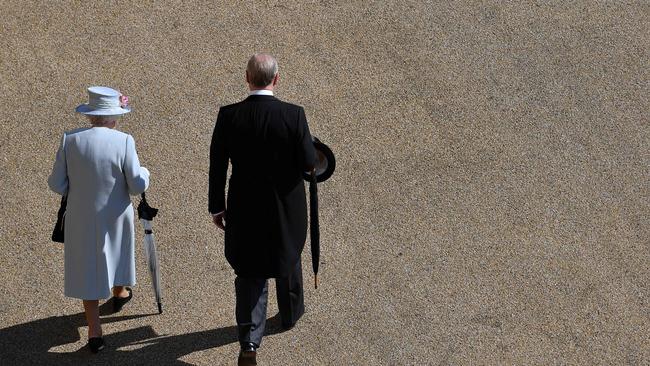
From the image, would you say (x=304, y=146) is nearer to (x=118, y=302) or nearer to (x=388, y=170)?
(x=118, y=302)

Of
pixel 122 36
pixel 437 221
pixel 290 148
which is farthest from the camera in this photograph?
pixel 122 36

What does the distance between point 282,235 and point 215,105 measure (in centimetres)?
263

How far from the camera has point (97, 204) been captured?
5.99 m

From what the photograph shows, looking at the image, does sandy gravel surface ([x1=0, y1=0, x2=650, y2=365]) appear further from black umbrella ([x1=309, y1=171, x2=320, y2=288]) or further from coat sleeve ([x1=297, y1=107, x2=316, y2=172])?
coat sleeve ([x1=297, y1=107, x2=316, y2=172])

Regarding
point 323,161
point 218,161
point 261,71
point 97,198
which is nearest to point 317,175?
point 323,161

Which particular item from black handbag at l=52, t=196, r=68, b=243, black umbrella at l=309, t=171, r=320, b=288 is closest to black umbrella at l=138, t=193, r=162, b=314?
black handbag at l=52, t=196, r=68, b=243

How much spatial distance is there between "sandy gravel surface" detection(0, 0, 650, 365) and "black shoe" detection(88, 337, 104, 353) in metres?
0.06

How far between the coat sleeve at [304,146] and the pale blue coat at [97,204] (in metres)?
0.94

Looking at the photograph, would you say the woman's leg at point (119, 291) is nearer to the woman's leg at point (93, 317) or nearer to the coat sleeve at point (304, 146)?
the woman's leg at point (93, 317)

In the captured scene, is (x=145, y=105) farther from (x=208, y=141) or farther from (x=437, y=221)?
(x=437, y=221)

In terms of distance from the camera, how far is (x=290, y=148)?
5.75 meters

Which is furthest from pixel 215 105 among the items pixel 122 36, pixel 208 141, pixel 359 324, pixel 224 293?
pixel 359 324

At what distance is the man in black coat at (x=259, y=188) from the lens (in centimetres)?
570

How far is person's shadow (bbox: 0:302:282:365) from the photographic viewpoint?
20.4 ft
